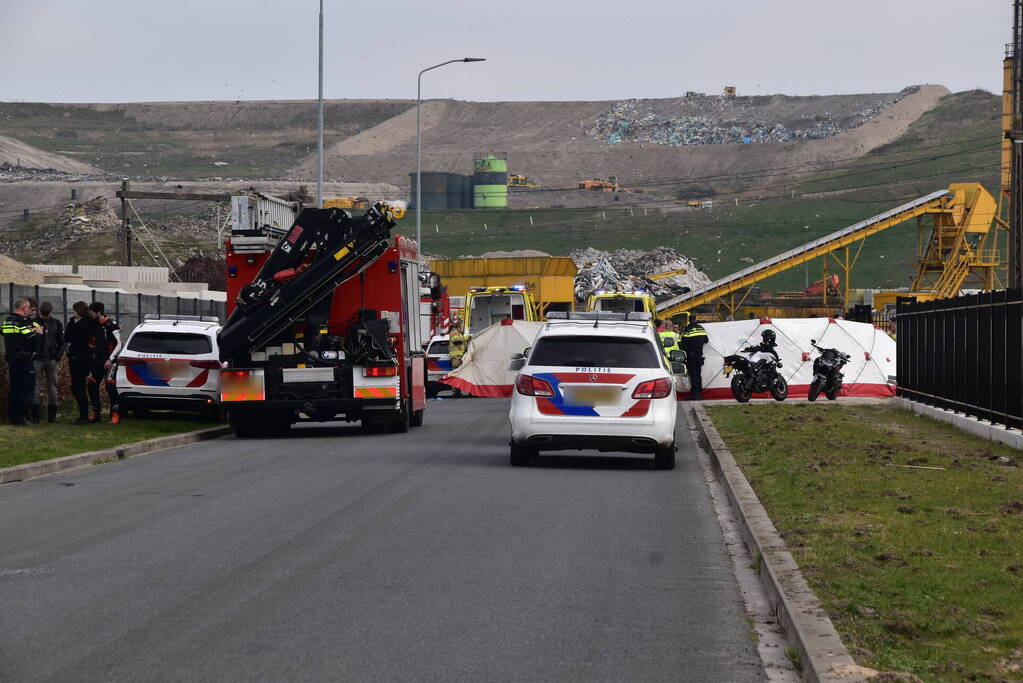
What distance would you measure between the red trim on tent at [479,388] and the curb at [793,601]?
897 inches

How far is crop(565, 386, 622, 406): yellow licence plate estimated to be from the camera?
1748 cm

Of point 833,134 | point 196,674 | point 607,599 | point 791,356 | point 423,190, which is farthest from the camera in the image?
point 833,134

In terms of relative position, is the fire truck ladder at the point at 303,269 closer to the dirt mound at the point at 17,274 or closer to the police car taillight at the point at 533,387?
the police car taillight at the point at 533,387

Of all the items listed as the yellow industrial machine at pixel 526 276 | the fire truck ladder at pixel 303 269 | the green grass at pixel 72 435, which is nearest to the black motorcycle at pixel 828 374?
the fire truck ladder at pixel 303 269

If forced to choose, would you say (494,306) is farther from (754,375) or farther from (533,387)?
(533,387)

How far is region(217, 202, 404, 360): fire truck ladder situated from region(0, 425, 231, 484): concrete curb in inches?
57.8

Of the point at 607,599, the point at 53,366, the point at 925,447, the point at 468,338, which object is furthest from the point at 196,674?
the point at 468,338

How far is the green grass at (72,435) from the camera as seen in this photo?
1883 centimetres

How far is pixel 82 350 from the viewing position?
23.7m

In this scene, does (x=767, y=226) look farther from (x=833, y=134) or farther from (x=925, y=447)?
(x=925, y=447)

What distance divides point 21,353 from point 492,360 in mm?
16201

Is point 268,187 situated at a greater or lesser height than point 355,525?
greater

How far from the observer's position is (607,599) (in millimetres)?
9070

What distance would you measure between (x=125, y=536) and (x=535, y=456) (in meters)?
7.80
